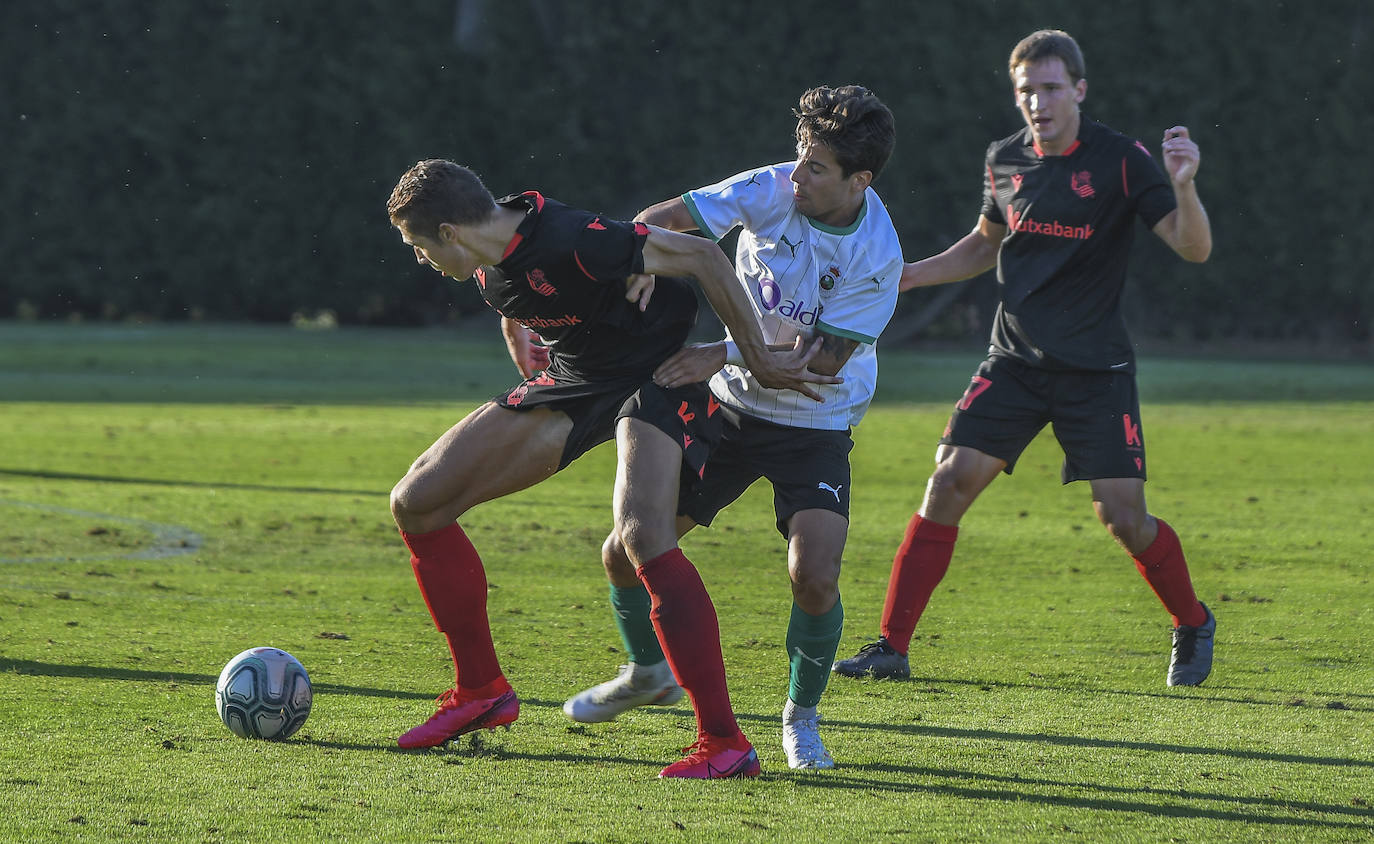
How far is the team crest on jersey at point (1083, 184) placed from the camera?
632 cm

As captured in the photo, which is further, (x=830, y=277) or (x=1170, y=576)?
(x=1170, y=576)

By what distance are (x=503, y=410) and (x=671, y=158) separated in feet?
97.8

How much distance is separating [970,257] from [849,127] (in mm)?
1747

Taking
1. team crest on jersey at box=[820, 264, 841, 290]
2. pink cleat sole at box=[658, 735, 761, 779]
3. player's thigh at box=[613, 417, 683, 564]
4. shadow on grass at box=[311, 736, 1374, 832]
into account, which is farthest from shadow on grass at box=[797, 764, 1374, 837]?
team crest on jersey at box=[820, 264, 841, 290]

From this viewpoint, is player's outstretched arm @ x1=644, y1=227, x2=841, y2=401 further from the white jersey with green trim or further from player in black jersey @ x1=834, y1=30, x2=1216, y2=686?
→ player in black jersey @ x1=834, y1=30, x2=1216, y2=686

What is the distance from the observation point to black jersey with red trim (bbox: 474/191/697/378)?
4.81 metres

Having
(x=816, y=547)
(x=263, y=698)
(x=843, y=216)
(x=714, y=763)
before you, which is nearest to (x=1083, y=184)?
(x=843, y=216)

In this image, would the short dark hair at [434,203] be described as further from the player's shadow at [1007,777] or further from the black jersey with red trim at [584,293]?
the player's shadow at [1007,777]

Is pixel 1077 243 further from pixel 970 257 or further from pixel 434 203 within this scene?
pixel 434 203

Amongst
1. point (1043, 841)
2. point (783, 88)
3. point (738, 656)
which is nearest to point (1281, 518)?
point (738, 656)

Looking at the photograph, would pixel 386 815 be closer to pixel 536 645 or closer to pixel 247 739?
pixel 247 739

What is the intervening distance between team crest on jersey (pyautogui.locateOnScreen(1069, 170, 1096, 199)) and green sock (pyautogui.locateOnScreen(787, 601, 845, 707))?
2055mm

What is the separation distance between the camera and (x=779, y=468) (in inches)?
211

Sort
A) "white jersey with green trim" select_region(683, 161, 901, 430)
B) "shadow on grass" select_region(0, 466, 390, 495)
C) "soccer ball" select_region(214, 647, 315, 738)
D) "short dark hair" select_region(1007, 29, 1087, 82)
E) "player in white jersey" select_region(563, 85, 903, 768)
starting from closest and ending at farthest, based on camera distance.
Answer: "soccer ball" select_region(214, 647, 315, 738) < "player in white jersey" select_region(563, 85, 903, 768) < "white jersey with green trim" select_region(683, 161, 901, 430) < "short dark hair" select_region(1007, 29, 1087, 82) < "shadow on grass" select_region(0, 466, 390, 495)
